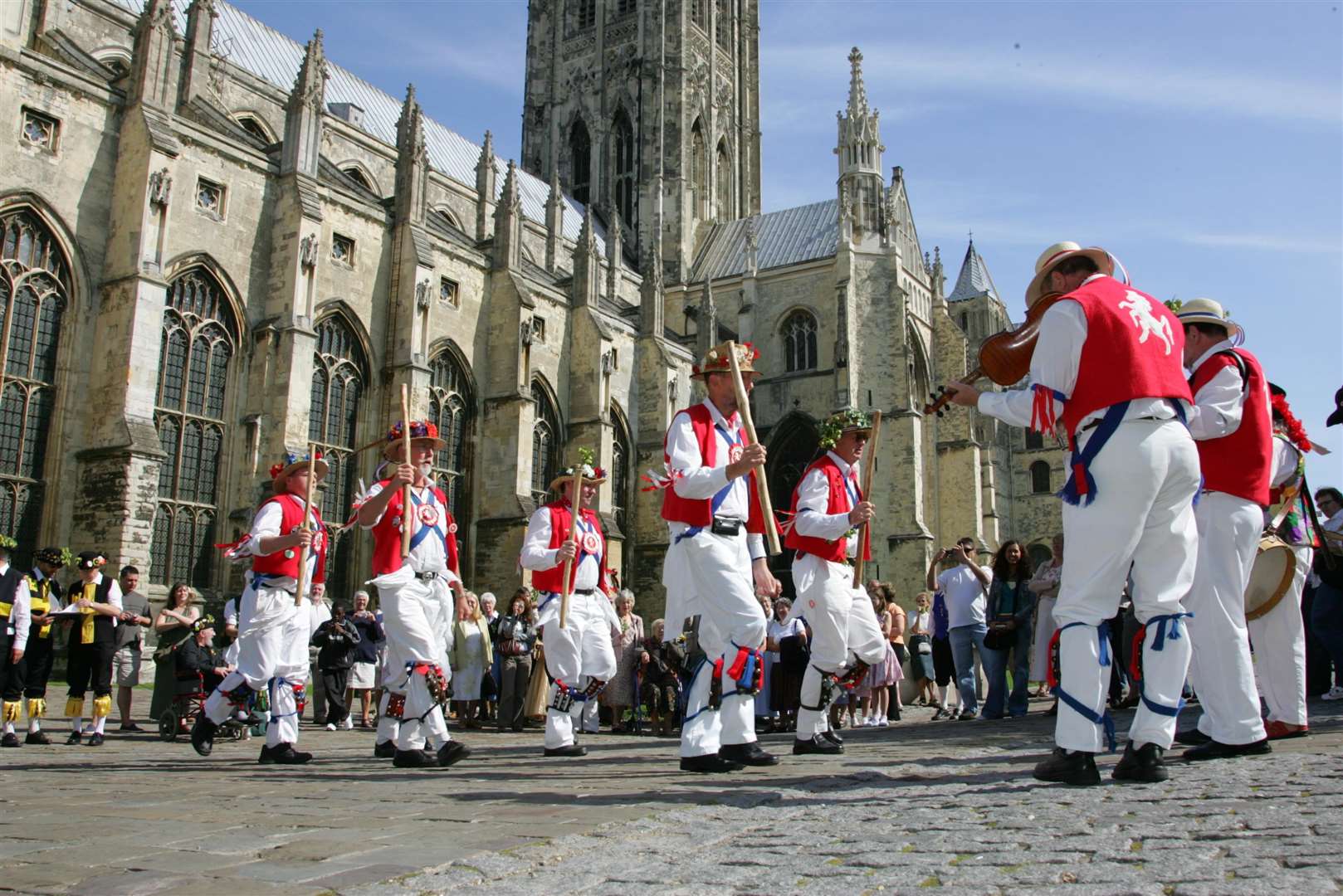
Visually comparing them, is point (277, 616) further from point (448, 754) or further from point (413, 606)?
point (448, 754)

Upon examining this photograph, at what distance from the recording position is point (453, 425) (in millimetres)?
26969

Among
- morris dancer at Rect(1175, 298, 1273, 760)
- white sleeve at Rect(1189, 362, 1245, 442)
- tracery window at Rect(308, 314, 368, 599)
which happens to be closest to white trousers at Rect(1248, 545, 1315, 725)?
morris dancer at Rect(1175, 298, 1273, 760)

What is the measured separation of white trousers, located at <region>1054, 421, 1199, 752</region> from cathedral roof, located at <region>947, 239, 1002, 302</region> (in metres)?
55.5

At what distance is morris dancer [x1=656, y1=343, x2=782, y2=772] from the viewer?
5.34m

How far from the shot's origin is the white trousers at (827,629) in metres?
6.39

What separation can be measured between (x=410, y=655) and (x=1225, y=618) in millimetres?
4147

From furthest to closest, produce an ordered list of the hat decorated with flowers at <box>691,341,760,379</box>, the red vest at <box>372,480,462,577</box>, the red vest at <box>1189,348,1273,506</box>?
the red vest at <box>372,480,462,577</box> < the hat decorated with flowers at <box>691,341,760,379</box> < the red vest at <box>1189,348,1273,506</box>

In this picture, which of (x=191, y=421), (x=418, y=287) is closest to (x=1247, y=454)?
(x=191, y=421)

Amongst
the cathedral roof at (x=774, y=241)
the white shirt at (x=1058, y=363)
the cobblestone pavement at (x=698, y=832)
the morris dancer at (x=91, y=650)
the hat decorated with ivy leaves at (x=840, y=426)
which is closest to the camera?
the cobblestone pavement at (x=698, y=832)

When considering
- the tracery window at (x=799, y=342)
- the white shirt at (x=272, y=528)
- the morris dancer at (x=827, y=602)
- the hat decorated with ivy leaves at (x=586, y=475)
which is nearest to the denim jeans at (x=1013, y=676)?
the morris dancer at (x=827, y=602)

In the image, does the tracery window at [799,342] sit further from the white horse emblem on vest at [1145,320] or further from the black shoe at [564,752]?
the white horse emblem on vest at [1145,320]

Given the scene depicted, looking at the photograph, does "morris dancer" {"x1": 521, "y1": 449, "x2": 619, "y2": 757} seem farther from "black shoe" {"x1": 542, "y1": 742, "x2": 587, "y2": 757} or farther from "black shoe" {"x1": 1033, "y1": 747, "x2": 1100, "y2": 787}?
"black shoe" {"x1": 1033, "y1": 747, "x2": 1100, "y2": 787}

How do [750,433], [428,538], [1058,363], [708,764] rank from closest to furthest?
[1058,363]
[708,764]
[750,433]
[428,538]

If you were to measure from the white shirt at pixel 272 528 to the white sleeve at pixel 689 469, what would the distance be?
7.74 ft
